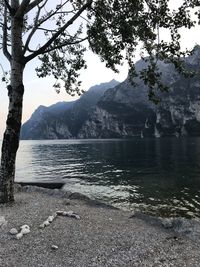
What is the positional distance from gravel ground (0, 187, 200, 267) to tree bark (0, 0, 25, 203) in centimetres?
178

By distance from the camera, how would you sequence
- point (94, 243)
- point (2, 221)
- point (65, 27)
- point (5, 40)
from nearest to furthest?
point (94, 243) < point (2, 221) < point (65, 27) < point (5, 40)

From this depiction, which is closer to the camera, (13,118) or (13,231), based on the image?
(13,231)

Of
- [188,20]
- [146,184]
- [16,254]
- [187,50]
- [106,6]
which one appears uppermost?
[106,6]

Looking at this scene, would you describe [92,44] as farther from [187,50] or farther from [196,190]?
[196,190]

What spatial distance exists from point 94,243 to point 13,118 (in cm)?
892

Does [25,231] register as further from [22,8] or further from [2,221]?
[22,8]

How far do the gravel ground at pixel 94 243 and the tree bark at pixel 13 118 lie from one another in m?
1.78

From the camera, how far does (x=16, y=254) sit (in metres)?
12.0

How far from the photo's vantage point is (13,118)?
61.2 feet

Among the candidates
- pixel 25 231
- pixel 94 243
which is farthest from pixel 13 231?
pixel 94 243

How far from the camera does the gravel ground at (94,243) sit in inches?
449

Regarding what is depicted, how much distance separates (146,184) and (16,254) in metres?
33.3

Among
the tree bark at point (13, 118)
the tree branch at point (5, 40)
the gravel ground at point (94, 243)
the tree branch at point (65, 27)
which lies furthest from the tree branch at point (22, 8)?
the gravel ground at point (94, 243)

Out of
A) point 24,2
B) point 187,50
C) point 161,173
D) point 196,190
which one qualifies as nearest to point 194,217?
point 196,190
